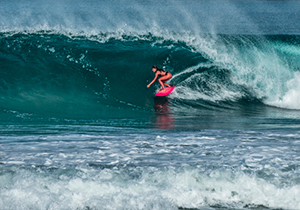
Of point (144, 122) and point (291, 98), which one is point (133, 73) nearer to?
point (144, 122)

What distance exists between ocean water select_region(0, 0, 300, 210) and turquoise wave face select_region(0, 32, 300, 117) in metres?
0.04

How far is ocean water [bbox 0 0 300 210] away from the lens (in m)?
3.58

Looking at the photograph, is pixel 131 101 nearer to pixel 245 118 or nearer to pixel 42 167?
pixel 245 118

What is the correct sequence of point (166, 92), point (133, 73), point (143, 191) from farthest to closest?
point (133, 73) < point (166, 92) < point (143, 191)

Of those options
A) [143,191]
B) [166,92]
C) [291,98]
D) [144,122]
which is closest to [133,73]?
[166,92]

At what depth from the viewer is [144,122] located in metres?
6.89

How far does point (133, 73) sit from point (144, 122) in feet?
14.3

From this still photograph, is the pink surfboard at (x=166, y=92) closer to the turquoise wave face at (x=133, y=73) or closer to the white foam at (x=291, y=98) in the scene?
the turquoise wave face at (x=133, y=73)

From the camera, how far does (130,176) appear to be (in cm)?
385

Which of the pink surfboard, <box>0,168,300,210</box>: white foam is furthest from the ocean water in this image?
the pink surfboard

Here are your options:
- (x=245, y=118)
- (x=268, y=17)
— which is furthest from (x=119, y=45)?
(x=268, y=17)

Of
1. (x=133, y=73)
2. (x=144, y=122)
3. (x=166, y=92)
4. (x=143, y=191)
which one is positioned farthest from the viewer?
(x=133, y=73)

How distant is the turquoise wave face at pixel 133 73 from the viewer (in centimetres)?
893

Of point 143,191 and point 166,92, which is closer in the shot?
point 143,191
